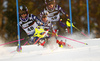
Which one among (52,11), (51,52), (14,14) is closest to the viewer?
(51,52)

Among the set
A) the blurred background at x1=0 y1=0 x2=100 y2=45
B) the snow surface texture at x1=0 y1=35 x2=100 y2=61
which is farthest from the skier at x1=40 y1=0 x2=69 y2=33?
the snow surface texture at x1=0 y1=35 x2=100 y2=61

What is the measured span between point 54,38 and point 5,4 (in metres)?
2.55

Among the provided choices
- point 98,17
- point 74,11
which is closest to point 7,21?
point 74,11

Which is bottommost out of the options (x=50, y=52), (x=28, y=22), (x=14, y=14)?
(x=50, y=52)

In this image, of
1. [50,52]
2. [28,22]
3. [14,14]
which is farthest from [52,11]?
[50,52]

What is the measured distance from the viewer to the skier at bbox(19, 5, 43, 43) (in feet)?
15.2

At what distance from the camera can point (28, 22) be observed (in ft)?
15.5

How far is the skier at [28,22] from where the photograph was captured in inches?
183

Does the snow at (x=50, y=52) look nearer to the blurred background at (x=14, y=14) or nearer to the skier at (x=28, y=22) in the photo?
the skier at (x=28, y=22)

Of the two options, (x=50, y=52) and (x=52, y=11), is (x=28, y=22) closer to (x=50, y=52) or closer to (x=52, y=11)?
(x=52, y=11)

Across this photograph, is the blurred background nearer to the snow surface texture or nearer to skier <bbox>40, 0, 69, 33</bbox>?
skier <bbox>40, 0, 69, 33</bbox>

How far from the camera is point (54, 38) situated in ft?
14.3

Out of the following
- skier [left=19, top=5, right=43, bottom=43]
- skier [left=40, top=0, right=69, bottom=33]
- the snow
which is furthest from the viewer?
skier [left=40, top=0, right=69, bottom=33]

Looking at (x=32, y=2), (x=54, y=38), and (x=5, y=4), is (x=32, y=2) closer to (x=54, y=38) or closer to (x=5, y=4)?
(x=5, y=4)
